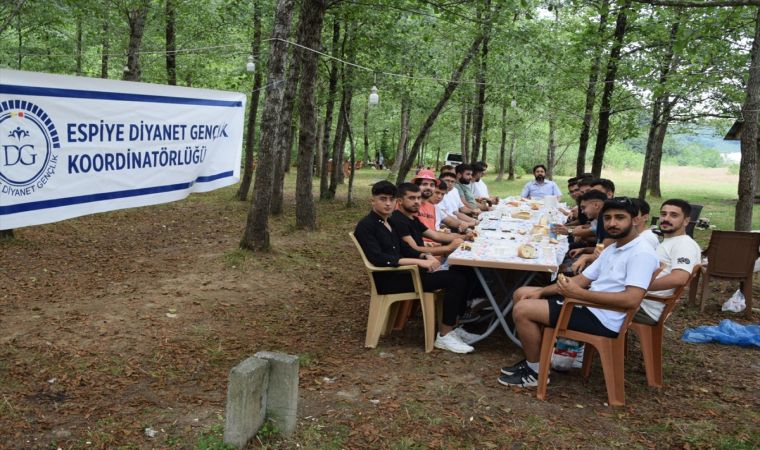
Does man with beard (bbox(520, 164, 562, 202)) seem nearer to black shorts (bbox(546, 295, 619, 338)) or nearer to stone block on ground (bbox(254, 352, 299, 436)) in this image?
black shorts (bbox(546, 295, 619, 338))

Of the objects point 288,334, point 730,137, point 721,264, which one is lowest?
point 288,334

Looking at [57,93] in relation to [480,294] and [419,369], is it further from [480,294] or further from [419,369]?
[480,294]

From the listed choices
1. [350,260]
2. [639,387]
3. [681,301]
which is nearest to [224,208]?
[350,260]

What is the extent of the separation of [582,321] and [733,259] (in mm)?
3486

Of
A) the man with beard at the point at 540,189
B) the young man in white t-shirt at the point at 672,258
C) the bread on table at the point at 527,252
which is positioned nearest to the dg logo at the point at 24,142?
the bread on table at the point at 527,252

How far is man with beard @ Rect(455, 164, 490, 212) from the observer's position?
9.98 metres

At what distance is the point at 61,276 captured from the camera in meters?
7.30

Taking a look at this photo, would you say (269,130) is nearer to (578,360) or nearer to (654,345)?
(578,360)

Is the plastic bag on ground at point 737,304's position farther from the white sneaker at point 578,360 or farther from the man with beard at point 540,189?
the man with beard at point 540,189

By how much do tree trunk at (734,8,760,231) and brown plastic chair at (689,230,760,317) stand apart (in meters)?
1.45

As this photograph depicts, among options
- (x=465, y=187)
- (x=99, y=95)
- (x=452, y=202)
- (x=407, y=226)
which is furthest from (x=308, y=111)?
(x=99, y=95)

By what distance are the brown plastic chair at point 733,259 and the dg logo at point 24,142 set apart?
6.41 m

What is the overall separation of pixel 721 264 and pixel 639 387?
116 inches

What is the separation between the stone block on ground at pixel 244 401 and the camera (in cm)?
329
